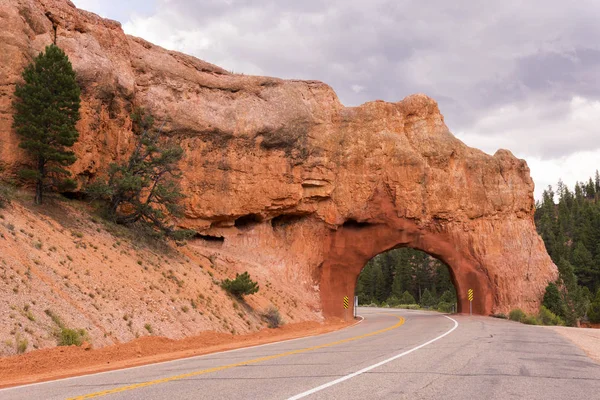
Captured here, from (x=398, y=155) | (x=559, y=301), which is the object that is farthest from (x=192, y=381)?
(x=559, y=301)

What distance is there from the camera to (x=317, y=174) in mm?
36031

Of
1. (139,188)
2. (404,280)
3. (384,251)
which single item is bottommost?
(404,280)

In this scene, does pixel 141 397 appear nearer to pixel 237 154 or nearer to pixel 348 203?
pixel 237 154

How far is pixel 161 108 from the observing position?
1238 inches

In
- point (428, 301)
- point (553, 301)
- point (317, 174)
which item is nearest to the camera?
point (317, 174)

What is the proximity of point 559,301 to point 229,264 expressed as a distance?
79.5 feet

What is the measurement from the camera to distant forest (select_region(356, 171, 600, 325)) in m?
68.1

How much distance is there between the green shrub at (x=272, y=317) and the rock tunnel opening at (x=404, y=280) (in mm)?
56714

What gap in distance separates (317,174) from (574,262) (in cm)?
5055

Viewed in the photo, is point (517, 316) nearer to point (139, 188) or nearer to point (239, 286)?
point (239, 286)

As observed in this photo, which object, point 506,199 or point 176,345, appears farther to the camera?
point 506,199

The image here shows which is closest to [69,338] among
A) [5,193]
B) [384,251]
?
[5,193]

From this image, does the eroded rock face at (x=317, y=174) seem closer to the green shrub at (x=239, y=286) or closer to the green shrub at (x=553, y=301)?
the green shrub at (x=553, y=301)

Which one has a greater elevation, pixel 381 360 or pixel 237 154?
pixel 237 154
